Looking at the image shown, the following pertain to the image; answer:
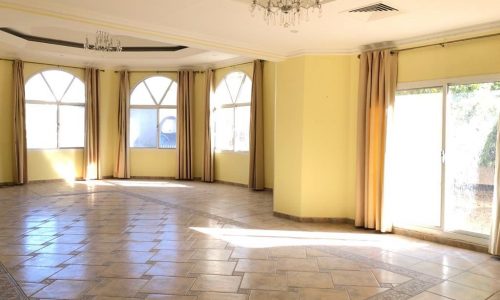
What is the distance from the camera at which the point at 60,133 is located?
977 cm

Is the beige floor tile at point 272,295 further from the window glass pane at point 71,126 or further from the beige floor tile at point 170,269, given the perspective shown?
the window glass pane at point 71,126

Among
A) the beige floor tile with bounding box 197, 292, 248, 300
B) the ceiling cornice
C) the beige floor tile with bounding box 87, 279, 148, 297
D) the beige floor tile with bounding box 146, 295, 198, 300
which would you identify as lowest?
the beige floor tile with bounding box 197, 292, 248, 300

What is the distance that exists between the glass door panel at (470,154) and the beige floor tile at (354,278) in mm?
1714

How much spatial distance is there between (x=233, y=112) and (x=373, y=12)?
18.6ft

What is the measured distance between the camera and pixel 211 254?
4.23 meters

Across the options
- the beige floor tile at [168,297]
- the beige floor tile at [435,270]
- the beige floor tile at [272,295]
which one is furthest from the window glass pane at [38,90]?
the beige floor tile at [435,270]

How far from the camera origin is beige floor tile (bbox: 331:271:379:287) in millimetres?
3506

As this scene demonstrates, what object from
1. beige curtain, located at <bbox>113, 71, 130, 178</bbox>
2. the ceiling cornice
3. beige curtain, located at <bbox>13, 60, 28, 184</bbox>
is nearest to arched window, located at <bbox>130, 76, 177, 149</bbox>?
beige curtain, located at <bbox>113, 71, 130, 178</bbox>

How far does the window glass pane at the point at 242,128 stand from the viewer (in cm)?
916

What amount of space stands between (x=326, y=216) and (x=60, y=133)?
22.9 ft

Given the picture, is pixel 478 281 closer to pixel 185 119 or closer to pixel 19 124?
pixel 185 119

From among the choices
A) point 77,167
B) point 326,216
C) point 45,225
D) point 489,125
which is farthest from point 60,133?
point 489,125

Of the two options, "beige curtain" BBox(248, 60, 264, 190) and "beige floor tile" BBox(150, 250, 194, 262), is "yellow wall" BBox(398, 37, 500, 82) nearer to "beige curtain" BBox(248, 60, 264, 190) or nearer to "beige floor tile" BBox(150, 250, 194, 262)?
"beige floor tile" BBox(150, 250, 194, 262)

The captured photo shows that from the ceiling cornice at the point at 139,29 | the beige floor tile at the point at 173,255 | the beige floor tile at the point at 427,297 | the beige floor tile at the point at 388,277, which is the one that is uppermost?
the ceiling cornice at the point at 139,29
